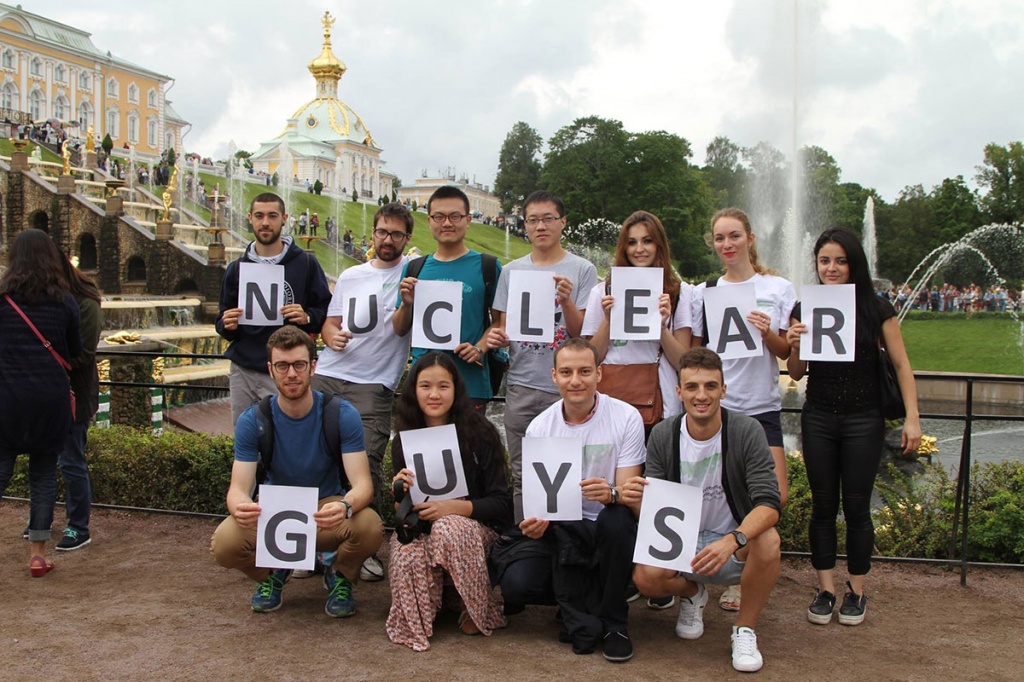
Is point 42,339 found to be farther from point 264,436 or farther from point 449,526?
point 449,526

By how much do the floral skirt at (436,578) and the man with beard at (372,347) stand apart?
0.99 metres

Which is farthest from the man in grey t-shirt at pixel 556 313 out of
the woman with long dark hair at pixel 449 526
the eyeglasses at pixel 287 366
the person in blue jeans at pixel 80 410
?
the person in blue jeans at pixel 80 410

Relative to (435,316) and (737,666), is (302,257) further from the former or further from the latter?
(737,666)

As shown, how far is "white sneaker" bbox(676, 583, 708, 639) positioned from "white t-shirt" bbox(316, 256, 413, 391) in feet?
7.20

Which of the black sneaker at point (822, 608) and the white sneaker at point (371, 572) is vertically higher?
the black sneaker at point (822, 608)

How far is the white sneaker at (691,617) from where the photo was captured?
471 cm

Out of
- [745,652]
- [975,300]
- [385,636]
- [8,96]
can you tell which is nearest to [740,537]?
[745,652]

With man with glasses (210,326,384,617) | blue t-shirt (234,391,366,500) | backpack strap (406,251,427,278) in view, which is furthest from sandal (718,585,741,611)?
backpack strap (406,251,427,278)

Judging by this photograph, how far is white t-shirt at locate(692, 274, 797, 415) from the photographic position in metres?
5.02

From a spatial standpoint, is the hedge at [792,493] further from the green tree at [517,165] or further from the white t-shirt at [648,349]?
the green tree at [517,165]

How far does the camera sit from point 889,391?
4852 mm

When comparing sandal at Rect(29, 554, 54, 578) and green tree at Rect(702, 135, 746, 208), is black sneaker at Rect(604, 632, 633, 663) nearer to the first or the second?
sandal at Rect(29, 554, 54, 578)

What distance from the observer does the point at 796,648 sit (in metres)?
4.58

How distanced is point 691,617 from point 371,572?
6.39ft
